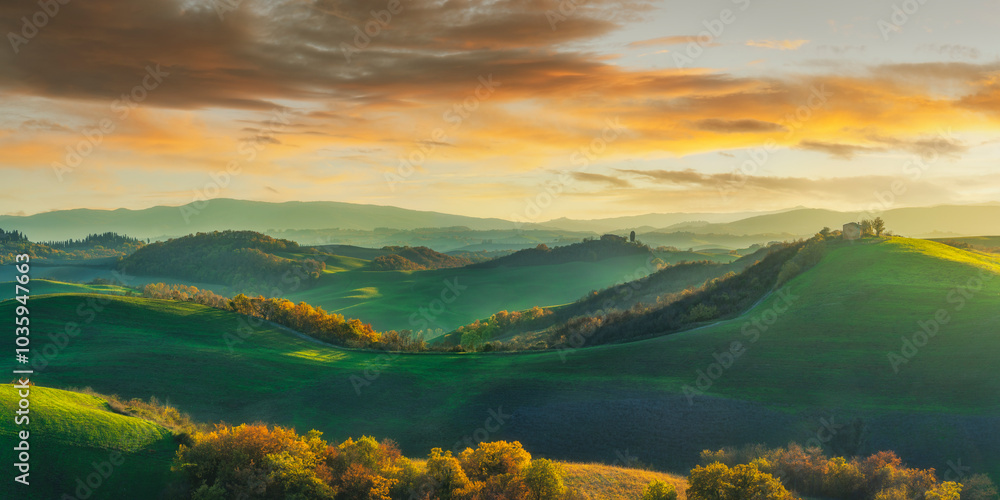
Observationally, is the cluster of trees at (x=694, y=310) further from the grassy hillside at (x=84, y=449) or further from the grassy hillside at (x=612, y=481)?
the grassy hillside at (x=84, y=449)

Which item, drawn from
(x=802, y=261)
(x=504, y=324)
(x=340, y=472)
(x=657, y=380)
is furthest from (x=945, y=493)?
(x=504, y=324)

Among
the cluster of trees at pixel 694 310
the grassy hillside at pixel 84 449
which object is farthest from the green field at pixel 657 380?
the grassy hillside at pixel 84 449

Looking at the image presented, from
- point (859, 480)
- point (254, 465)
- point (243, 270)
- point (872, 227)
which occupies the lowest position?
point (859, 480)

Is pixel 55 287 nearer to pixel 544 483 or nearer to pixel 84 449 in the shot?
pixel 84 449

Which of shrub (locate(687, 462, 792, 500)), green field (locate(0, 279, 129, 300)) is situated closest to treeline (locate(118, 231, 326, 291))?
green field (locate(0, 279, 129, 300))

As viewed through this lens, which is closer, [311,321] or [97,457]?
[97,457]

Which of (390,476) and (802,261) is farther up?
(802,261)

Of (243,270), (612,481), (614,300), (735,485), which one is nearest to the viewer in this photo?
(735,485)
